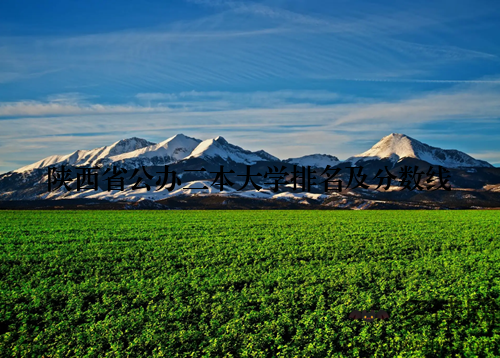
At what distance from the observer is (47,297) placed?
15.7 meters

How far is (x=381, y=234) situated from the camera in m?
33.1

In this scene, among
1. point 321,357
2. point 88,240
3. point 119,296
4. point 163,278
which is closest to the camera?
point 321,357

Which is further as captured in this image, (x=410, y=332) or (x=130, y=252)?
(x=130, y=252)

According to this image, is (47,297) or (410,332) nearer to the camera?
(410,332)

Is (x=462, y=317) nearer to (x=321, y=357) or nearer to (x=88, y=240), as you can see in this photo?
(x=321, y=357)

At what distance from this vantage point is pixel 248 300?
15.0 metres

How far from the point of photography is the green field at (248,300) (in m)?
11.9

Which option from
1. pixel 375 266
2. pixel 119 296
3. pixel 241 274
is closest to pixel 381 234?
pixel 375 266

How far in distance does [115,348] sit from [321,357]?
5.75 m

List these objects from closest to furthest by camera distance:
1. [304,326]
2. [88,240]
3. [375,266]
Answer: [304,326] < [375,266] < [88,240]

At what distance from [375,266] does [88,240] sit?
2084cm

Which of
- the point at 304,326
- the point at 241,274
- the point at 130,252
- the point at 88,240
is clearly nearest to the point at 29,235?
the point at 88,240

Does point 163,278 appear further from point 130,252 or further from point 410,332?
point 410,332

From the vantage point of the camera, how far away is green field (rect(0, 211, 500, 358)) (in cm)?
1194
